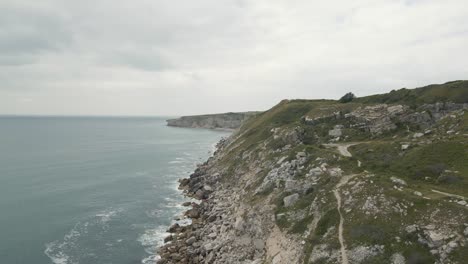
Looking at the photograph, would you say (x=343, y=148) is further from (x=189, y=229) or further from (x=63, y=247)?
(x=63, y=247)

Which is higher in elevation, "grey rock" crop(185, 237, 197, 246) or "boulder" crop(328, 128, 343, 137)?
"boulder" crop(328, 128, 343, 137)

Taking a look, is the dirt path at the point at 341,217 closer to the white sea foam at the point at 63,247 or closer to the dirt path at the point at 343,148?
the dirt path at the point at 343,148

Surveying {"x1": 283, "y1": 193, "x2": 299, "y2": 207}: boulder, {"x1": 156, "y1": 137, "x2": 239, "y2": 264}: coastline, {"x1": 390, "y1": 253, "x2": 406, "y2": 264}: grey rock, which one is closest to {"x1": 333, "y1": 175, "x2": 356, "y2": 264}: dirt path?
{"x1": 390, "y1": 253, "x2": 406, "y2": 264}: grey rock

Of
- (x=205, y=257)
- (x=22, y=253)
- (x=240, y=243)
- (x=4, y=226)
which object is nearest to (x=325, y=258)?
(x=240, y=243)

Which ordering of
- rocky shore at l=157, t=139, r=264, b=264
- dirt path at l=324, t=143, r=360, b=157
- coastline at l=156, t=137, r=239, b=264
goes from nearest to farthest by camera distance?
rocky shore at l=157, t=139, r=264, b=264
coastline at l=156, t=137, r=239, b=264
dirt path at l=324, t=143, r=360, b=157

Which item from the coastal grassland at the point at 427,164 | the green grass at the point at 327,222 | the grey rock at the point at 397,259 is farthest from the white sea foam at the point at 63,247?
the coastal grassland at the point at 427,164

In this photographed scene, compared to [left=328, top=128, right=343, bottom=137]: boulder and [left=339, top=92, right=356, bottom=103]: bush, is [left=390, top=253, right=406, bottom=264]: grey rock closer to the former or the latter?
[left=328, top=128, right=343, bottom=137]: boulder

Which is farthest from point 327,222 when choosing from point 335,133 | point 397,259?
point 335,133

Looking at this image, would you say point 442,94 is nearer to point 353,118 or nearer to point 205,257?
point 353,118
